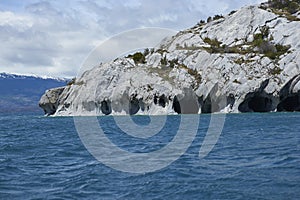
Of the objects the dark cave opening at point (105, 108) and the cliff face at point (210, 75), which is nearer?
the cliff face at point (210, 75)

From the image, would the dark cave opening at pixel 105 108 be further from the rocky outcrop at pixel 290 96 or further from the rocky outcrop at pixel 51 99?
the rocky outcrop at pixel 290 96

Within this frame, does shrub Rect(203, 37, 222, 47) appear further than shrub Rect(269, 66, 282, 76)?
Yes

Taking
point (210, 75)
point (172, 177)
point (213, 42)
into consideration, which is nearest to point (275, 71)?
point (210, 75)

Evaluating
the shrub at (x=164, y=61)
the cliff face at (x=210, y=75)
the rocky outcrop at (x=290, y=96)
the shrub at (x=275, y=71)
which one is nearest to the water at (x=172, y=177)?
the rocky outcrop at (x=290, y=96)

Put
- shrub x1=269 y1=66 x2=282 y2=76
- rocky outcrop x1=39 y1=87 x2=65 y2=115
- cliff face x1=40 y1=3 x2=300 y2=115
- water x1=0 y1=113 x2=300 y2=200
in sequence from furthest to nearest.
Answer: rocky outcrop x1=39 y1=87 x2=65 y2=115 < cliff face x1=40 y1=3 x2=300 y2=115 < shrub x1=269 y1=66 x2=282 y2=76 < water x1=0 y1=113 x2=300 y2=200

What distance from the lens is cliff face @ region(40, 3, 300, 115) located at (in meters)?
89.7

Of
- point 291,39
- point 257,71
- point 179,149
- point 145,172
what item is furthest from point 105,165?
point 291,39

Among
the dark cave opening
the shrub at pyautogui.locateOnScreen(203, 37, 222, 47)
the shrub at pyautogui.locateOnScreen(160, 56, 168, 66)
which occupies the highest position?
the shrub at pyautogui.locateOnScreen(203, 37, 222, 47)

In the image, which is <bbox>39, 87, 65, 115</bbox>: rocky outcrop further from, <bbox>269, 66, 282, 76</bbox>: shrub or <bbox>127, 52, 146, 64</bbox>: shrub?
<bbox>269, 66, 282, 76</bbox>: shrub

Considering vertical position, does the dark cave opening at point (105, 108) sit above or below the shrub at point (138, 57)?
below

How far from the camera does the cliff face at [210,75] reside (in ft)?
294

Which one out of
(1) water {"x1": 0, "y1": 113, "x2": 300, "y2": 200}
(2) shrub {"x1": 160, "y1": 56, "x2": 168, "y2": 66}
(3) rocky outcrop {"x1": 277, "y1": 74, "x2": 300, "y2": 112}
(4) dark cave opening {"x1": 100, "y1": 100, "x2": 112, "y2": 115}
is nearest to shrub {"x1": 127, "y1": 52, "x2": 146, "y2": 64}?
(2) shrub {"x1": 160, "y1": 56, "x2": 168, "y2": 66}

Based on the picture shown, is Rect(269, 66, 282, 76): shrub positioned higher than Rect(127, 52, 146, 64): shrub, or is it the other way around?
Rect(127, 52, 146, 64): shrub

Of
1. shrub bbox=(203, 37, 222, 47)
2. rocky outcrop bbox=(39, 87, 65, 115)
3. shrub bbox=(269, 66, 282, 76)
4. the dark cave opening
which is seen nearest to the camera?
shrub bbox=(269, 66, 282, 76)
